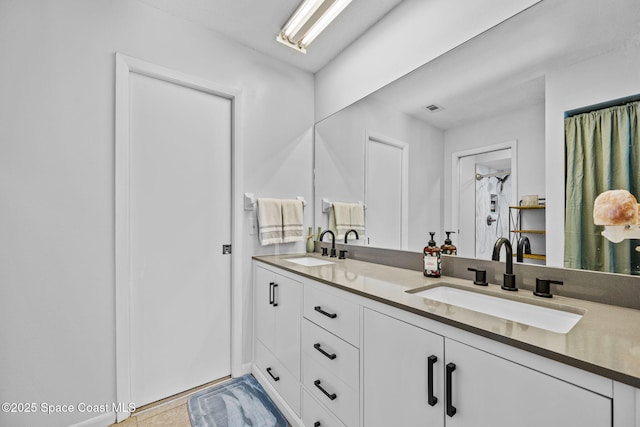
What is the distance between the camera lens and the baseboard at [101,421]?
153cm

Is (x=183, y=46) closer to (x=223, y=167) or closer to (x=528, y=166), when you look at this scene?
(x=223, y=167)

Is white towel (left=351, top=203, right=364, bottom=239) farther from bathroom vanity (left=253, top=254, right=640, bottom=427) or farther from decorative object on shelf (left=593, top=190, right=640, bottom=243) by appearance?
decorative object on shelf (left=593, top=190, right=640, bottom=243)

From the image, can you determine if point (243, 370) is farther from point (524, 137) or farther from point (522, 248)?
point (524, 137)

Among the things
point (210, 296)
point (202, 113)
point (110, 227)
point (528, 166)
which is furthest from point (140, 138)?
point (528, 166)

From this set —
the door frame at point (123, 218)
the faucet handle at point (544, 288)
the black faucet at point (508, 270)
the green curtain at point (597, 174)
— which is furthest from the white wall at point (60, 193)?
the green curtain at point (597, 174)

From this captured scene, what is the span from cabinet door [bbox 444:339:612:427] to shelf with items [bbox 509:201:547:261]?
65cm

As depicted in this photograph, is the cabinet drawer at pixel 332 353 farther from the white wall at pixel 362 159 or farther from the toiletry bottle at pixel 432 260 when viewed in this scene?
the white wall at pixel 362 159

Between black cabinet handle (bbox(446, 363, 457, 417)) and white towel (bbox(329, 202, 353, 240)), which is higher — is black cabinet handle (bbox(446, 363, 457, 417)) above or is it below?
below

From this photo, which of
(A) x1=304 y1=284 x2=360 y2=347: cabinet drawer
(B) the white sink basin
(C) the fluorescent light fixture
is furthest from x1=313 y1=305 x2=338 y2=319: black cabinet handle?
(C) the fluorescent light fixture

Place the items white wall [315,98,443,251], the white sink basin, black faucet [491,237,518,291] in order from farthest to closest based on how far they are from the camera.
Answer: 1. the white sink basin
2. white wall [315,98,443,251]
3. black faucet [491,237,518,291]

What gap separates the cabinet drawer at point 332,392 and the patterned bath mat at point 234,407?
400 mm

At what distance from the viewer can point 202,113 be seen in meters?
2.02

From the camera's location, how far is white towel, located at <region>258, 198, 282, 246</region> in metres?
2.14

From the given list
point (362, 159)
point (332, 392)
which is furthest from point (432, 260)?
point (362, 159)
